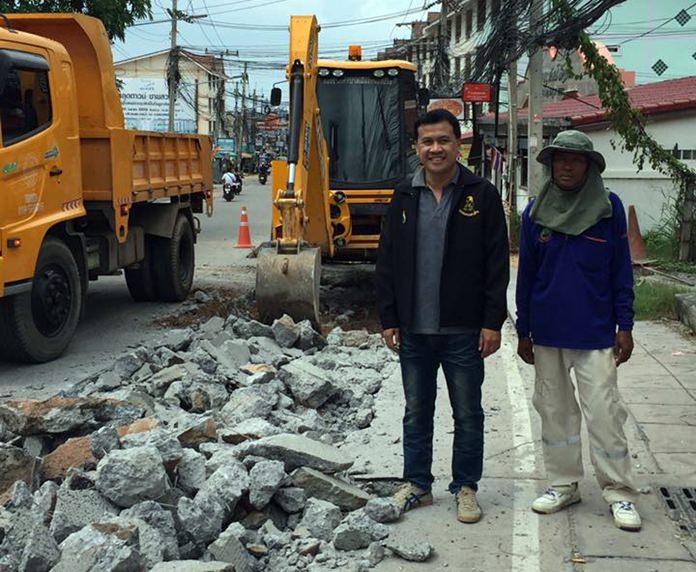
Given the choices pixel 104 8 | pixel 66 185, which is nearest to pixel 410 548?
pixel 66 185

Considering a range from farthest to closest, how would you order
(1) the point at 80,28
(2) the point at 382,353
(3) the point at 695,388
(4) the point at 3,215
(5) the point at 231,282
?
1. (5) the point at 231,282
2. (1) the point at 80,28
3. (2) the point at 382,353
4. (4) the point at 3,215
5. (3) the point at 695,388

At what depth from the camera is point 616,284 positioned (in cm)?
426

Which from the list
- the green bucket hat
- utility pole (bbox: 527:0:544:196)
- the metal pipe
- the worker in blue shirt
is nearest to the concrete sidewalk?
the worker in blue shirt

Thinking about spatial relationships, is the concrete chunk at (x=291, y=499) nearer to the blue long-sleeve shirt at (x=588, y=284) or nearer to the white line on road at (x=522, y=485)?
the white line on road at (x=522, y=485)

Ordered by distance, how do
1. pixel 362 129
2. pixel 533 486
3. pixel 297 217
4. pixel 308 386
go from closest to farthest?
1. pixel 533 486
2. pixel 308 386
3. pixel 297 217
4. pixel 362 129

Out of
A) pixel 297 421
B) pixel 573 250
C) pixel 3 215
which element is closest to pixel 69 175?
pixel 3 215

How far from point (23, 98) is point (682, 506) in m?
6.55

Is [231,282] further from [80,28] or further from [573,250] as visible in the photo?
[573,250]

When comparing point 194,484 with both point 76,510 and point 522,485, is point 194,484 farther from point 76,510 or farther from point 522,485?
point 522,485

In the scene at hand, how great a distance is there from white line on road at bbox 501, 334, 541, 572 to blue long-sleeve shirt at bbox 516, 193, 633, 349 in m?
0.90

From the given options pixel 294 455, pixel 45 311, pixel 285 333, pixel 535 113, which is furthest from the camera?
pixel 535 113

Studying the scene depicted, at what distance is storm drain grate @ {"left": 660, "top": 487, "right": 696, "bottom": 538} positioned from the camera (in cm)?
424

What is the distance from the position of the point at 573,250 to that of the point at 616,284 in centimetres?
28

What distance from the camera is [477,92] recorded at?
17.0 meters
